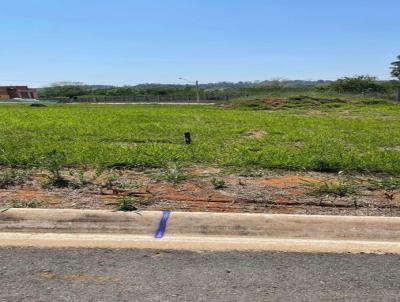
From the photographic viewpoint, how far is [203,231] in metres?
4.69

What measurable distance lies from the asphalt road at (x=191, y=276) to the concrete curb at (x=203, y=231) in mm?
171

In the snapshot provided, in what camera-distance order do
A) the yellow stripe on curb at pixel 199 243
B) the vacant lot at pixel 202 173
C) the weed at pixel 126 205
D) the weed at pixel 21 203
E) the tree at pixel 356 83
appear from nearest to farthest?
the yellow stripe on curb at pixel 199 243 → the weed at pixel 126 205 → the weed at pixel 21 203 → the vacant lot at pixel 202 173 → the tree at pixel 356 83

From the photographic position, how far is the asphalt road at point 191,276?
3.43 m

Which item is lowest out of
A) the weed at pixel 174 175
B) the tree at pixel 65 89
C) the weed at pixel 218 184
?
the tree at pixel 65 89

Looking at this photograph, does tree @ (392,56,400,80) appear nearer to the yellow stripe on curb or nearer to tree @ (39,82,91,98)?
tree @ (39,82,91,98)

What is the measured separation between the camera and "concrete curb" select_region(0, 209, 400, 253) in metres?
4.37

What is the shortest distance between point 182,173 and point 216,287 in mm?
3147

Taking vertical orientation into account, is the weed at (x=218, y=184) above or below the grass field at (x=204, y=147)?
above

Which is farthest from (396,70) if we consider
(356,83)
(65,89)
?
(65,89)

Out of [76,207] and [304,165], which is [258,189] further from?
[76,207]

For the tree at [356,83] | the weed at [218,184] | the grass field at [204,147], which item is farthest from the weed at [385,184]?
the tree at [356,83]

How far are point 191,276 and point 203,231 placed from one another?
0.98 m

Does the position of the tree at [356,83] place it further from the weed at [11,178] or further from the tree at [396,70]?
the weed at [11,178]

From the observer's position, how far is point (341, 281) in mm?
3674
